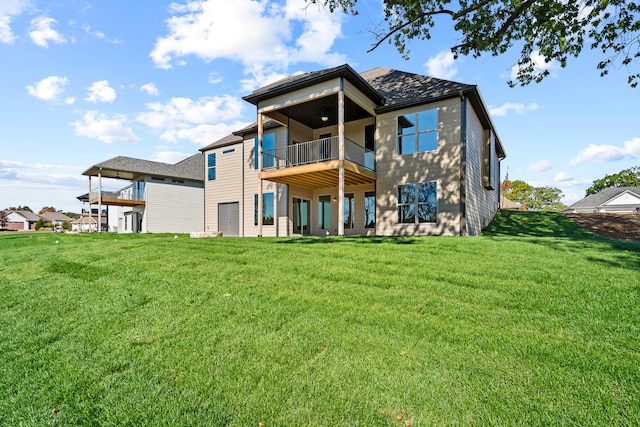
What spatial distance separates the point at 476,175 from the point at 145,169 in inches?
945

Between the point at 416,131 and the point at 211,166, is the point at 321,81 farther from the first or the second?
the point at 211,166

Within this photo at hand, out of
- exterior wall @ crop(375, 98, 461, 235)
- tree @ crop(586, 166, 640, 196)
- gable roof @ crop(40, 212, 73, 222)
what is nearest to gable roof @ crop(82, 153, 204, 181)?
exterior wall @ crop(375, 98, 461, 235)

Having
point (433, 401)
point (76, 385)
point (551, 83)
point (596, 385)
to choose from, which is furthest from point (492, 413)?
point (551, 83)

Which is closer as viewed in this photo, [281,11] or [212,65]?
[281,11]

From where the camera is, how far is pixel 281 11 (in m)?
11.1

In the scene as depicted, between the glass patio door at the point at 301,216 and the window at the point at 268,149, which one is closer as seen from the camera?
the glass patio door at the point at 301,216

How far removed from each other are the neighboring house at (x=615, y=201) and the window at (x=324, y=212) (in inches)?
1414

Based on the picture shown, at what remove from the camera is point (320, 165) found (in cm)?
1165

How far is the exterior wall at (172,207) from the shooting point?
25.7 meters

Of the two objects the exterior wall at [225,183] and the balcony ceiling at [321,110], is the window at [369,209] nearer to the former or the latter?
the balcony ceiling at [321,110]

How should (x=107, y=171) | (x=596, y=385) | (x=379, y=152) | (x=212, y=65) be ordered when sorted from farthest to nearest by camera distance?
1. (x=107, y=171)
2. (x=379, y=152)
3. (x=212, y=65)
4. (x=596, y=385)

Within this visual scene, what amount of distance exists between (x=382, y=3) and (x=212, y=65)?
6564 millimetres

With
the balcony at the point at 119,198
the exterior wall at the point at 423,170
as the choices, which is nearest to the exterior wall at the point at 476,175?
the exterior wall at the point at 423,170

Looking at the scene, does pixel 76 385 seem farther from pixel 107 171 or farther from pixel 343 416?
pixel 107 171
